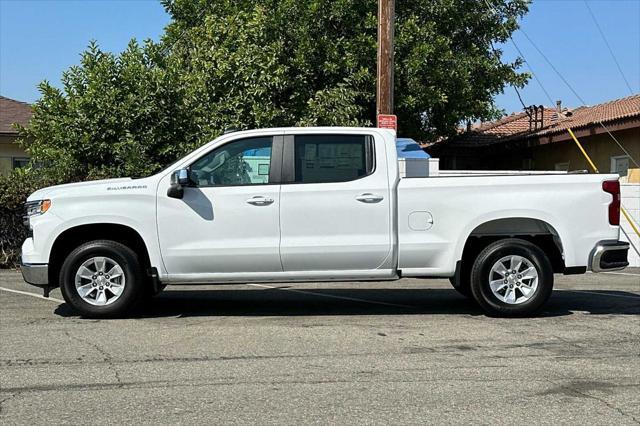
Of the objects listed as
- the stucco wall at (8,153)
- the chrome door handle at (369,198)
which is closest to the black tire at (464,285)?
the chrome door handle at (369,198)

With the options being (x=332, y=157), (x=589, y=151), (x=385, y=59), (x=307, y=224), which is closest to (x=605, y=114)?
(x=589, y=151)

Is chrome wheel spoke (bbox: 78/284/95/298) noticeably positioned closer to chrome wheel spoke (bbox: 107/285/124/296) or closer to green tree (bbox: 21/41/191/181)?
chrome wheel spoke (bbox: 107/285/124/296)

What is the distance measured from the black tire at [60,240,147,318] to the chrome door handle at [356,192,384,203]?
2.54 meters

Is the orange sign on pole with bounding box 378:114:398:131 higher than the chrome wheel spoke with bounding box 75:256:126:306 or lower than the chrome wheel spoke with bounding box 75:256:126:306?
higher

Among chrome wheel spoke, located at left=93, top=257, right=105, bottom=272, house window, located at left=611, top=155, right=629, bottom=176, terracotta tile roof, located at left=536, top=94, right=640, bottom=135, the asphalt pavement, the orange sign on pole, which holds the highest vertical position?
terracotta tile roof, located at left=536, top=94, right=640, bottom=135

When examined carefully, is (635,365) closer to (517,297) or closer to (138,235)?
(517,297)

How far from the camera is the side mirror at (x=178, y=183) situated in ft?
24.5

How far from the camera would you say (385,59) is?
44.2ft

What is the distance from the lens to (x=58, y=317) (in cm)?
797

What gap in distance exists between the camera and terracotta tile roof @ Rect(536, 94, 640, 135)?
17.3 m

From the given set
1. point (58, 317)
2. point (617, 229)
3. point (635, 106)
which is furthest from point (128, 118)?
point (635, 106)

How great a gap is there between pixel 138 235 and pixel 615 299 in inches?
248

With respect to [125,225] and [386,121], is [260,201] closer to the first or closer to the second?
[125,225]

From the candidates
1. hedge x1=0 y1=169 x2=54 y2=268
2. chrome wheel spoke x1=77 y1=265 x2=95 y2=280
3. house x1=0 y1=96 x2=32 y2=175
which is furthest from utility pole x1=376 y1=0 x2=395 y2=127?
house x1=0 y1=96 x2=32 y2=175
